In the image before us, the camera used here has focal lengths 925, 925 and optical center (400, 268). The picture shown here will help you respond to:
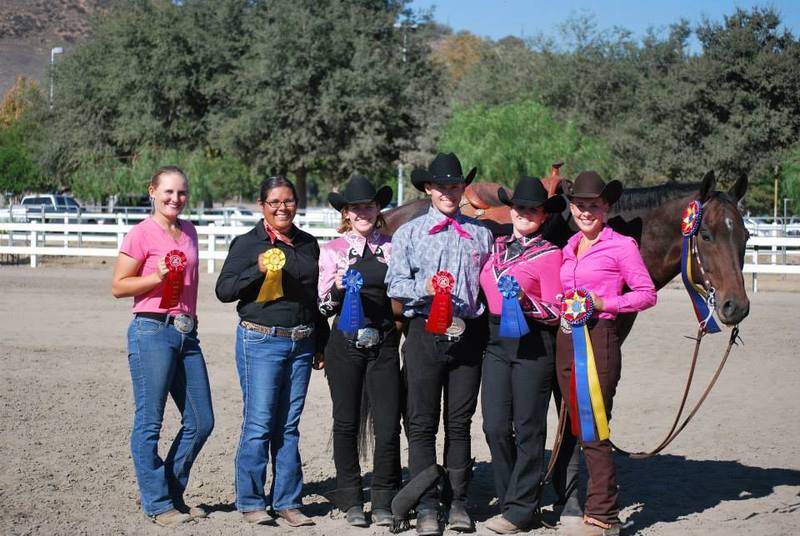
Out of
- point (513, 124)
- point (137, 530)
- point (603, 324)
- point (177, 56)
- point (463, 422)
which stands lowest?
point (137, 530)

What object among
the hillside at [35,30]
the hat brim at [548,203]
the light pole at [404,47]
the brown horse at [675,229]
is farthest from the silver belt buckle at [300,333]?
the hillside at [35,30]

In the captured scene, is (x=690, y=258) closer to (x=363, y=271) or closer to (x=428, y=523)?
(x=363, y=271)

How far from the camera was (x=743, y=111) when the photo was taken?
33844 millimetres

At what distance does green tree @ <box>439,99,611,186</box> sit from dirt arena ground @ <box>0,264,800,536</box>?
57.2 feet

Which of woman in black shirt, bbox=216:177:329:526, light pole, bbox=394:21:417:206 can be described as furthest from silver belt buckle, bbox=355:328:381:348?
light pole, bbox=394:21:417:206

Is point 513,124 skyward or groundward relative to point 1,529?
skyward

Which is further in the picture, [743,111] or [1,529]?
[743,111]

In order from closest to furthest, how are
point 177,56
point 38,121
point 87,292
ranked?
point 87,292
point 177,56
point 38,121

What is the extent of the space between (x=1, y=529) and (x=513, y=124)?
1052 inches

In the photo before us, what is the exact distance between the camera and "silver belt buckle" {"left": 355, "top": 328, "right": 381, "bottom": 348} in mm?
4941

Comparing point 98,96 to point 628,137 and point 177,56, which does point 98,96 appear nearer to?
point 177,56

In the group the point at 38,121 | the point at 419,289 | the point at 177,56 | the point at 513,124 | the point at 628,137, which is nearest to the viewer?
the point at 419,289

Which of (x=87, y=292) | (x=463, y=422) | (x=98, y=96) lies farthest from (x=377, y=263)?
(x=98, y=96)

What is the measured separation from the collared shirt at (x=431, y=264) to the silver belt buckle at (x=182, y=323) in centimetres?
107
